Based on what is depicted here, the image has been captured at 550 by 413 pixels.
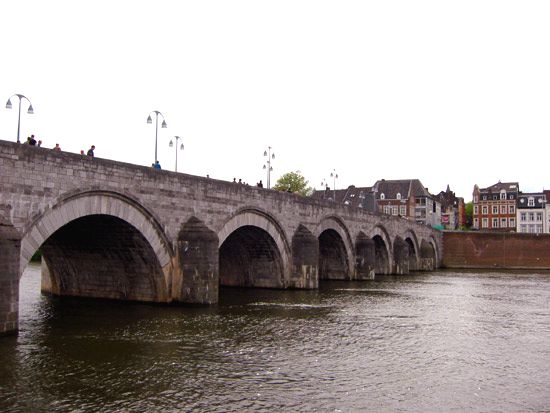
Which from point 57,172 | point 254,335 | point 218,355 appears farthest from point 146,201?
point 218,355

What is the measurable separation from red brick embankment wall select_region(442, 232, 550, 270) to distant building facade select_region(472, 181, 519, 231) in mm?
25635

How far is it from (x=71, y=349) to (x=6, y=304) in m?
2.00

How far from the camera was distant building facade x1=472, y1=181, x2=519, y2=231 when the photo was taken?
314ft

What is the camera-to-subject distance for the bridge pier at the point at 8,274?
561 inches

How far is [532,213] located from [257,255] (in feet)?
242

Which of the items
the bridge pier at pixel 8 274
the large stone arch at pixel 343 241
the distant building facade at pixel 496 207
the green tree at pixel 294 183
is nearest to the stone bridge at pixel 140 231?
the bridge pier at pixel 8 274

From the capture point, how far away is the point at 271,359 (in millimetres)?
14211

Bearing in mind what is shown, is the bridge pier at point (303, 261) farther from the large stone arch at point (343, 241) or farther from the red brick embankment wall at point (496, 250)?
the red brick embankment wall at point (496, 250)

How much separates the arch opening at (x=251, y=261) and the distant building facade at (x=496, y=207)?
7345 centimetres

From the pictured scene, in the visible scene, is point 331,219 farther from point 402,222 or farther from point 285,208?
point 402,222

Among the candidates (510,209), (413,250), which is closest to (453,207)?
(510,209)

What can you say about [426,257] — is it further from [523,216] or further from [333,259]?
[523,216]

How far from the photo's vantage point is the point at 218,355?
47.2 ft

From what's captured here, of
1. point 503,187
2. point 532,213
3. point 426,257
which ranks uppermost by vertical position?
point 503,187
